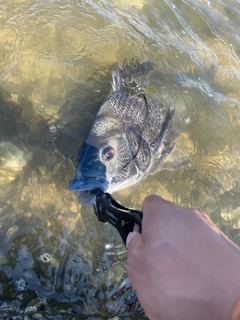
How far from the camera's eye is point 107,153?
3.57 meters

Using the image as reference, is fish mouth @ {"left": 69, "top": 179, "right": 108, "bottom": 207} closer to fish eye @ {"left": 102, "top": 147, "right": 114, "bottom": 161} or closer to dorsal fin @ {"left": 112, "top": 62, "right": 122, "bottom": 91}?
fish eye @ {"left": 102, "top": 147, "right": 114, "bottom": 161}

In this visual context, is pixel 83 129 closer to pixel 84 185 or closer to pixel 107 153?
pixel 107 153

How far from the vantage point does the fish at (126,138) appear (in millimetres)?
3375

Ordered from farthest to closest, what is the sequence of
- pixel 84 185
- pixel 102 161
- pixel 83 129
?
pixel 83 129 → pixel 102 161 → pixel 84 185

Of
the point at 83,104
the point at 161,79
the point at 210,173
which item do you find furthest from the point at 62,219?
the point at 161,79

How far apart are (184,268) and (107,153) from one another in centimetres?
227

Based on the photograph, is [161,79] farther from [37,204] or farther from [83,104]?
[37,204]

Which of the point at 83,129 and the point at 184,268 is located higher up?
the point at 184,268

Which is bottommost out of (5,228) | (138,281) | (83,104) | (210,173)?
(5,228)

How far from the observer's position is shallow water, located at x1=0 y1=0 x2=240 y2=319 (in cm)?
328

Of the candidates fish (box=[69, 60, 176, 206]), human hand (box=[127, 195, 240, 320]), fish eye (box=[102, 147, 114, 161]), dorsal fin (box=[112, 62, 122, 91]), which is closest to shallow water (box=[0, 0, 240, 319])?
fish (box=[69, 60, 176, 206])

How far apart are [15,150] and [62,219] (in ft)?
3.64

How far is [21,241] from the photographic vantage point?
343 cm

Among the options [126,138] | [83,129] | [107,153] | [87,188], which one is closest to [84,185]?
[87,188]
